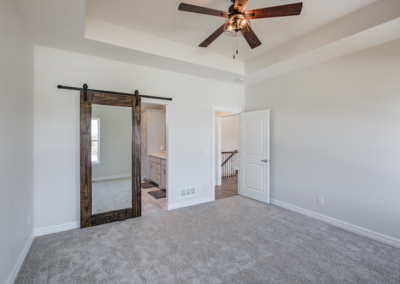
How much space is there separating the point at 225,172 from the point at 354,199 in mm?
4542

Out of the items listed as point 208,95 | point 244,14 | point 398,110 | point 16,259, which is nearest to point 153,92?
point 208,95

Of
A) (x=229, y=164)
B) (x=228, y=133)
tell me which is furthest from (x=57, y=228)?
(x=228, y=133)

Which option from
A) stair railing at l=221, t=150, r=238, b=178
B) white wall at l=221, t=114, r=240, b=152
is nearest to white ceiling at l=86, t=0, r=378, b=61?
stair railing at l=221, t=150, r=238, b=178

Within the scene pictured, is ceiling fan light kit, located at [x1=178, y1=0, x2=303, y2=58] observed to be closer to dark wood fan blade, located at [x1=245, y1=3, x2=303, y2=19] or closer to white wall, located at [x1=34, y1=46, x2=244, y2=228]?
dark wood fan blade, located at [x1=245, y1=3, x2=303, y2=19]

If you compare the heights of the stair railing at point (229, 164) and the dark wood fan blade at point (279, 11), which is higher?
the dark wood fan blade at point (279, 11)

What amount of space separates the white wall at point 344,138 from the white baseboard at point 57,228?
3.79 meters

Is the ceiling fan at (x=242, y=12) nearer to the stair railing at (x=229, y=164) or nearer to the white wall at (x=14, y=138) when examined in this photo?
the white wall at (x=14, y=138)

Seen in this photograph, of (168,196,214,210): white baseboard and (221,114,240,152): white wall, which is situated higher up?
(221,114,240,152): white wall

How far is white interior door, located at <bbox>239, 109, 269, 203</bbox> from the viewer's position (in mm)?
4422

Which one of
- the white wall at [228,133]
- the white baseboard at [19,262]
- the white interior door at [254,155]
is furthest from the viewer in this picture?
the white wall at [228,133]

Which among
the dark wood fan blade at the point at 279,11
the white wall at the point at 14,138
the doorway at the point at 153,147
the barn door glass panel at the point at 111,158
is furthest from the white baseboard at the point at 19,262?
the dark wood fan blade at the point at 279,11

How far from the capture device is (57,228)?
9.93 feet

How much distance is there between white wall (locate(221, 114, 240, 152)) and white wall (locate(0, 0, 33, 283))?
623 cm

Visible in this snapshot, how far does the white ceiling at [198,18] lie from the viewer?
8.05 feet
